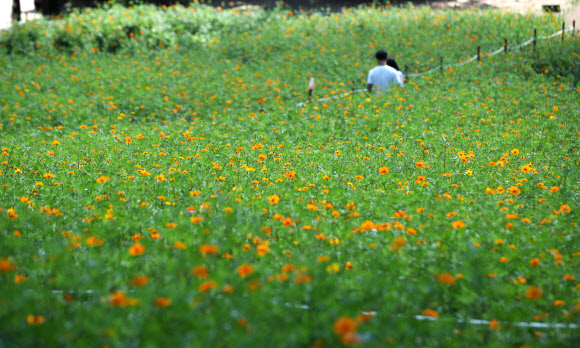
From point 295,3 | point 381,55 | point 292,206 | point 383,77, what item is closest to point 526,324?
point 292,206

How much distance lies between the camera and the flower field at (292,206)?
100 inches

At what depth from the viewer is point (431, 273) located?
3447mm

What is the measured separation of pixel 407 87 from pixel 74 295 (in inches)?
358

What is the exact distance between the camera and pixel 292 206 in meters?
4.33

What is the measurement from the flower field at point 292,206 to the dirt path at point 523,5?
16.2ft

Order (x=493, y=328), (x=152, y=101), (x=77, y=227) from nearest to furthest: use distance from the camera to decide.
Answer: (x=493, y=328), (x=77, y=227), (x=152, y=101)

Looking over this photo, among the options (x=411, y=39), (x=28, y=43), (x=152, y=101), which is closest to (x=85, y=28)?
(x=28, y=43)

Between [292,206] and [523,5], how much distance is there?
20.3m

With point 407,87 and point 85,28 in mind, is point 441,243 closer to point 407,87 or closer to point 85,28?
point 407,87

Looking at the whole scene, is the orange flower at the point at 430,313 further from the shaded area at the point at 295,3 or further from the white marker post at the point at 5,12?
the white marker post at the point at 5,12

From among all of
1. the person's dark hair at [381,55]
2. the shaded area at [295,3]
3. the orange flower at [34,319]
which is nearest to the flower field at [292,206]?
the orange flower at [34,319]

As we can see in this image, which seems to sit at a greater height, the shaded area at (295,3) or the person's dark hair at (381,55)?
the shaded area at (295,3)

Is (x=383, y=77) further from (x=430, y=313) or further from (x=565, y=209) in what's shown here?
(x=430, y=313)

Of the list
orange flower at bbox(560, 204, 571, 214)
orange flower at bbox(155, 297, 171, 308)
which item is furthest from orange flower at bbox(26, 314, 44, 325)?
orange flower at bbox(560, 204, 571, 214)
